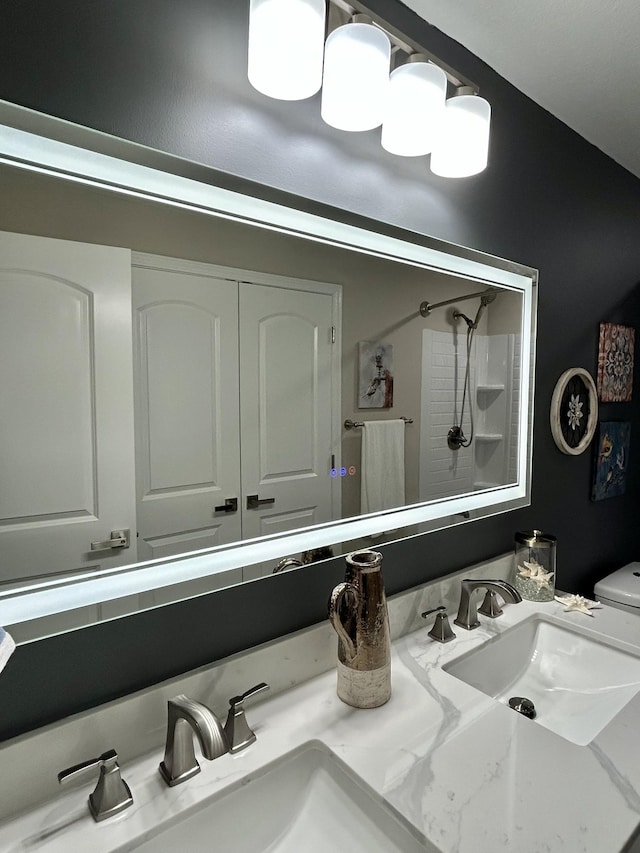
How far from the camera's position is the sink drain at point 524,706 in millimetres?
1080

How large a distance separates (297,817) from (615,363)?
1.86m

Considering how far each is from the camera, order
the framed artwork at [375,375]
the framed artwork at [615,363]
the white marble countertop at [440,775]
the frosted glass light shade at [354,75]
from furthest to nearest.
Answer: the framed artwork at [615,363]
the framed artwork at [375,375]
the frosted glass light shade at [354,75]
the white marble countertop at [440,775]

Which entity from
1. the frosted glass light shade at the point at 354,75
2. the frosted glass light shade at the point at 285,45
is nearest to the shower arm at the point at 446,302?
the frosted glass light shade at the point at 354,75

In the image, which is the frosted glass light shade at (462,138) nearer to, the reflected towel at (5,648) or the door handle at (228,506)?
the door handle at (228,506)

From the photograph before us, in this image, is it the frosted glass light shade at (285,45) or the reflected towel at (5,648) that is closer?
the reflected towel at (5,648)

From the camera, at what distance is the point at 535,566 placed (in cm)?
141

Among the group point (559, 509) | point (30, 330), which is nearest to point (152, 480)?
point (30, 330)

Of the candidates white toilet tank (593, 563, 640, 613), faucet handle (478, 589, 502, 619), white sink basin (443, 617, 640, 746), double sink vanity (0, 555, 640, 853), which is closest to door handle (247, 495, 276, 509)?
double sink vanity (0, 555, 640, 853)

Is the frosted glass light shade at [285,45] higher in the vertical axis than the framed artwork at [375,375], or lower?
higher

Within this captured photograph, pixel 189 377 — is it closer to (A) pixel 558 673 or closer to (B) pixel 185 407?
(B) pixel 185 407

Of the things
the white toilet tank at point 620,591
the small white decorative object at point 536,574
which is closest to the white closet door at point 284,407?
the small white decorative object at point 536,574

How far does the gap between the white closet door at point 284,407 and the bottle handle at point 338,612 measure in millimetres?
179

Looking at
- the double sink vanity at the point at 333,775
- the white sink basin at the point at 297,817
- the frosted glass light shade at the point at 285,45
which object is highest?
the frosted glass light shade at the point at 285,45

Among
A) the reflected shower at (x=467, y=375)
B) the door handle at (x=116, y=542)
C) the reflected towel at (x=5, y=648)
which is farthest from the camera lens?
the reflected shower at (x=467, y=375)
